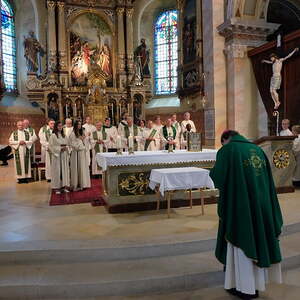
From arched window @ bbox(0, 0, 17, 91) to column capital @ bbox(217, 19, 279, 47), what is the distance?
39.7 ft

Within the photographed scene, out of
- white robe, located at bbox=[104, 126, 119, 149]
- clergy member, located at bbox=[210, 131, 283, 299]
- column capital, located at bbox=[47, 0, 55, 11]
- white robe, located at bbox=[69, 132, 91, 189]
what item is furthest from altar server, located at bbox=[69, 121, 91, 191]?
column capital, located at bbox=[47, 0, 55, 11]

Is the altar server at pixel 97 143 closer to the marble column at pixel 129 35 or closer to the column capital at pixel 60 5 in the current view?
the marble column at pixel 129 35

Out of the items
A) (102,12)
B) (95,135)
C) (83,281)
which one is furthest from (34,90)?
(83,281)

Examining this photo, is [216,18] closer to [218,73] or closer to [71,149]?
[218,73]

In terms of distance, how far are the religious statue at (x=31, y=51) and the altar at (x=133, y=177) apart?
1385 centimetres

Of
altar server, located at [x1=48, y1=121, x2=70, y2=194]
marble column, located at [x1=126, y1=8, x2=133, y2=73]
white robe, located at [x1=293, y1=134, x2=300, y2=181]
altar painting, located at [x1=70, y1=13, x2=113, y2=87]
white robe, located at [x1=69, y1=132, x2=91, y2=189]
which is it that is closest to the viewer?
white robe, located at [x1=293, y1=134, x2=300, y2=181]

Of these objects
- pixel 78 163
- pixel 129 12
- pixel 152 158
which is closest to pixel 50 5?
pixel 129 12

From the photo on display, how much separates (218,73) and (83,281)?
9048 mm

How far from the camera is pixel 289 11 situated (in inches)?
534

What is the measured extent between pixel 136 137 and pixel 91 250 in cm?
716

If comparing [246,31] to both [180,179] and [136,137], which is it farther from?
[180,179]

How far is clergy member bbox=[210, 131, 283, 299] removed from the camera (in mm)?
3338

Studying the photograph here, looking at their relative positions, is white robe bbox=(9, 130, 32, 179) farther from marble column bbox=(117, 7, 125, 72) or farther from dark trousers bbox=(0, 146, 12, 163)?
marble column bbox=(117, 7, 125, 72)

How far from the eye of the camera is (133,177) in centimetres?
657
